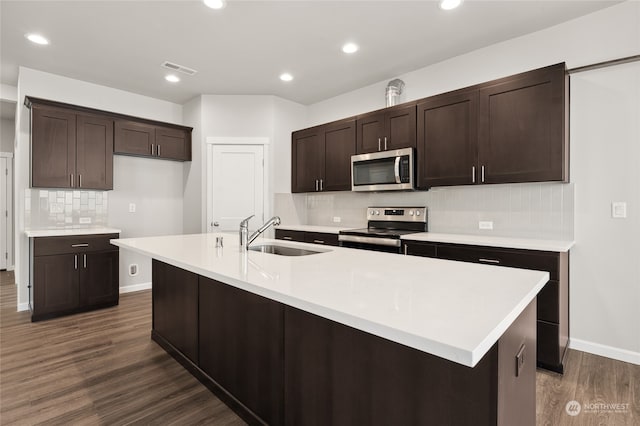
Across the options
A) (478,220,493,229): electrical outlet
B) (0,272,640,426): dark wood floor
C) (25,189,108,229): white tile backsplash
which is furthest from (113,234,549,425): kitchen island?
(25,189,108,229): white tile backsplash

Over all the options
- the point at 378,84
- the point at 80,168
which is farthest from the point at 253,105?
the point at 80,168

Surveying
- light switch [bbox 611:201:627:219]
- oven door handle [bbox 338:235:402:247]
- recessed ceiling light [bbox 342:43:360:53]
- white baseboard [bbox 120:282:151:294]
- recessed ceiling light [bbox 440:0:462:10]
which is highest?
recessed ceiling light [bbox 342:43:360:53]

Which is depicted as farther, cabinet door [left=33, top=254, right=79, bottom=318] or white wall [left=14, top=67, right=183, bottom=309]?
white wall [left=14, top=67, right=183, bottom=309]

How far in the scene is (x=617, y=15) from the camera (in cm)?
255

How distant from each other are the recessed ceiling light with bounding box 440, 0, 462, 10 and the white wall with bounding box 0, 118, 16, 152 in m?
6.71

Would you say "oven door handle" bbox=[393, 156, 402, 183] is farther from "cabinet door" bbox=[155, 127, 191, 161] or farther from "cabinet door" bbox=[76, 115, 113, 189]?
"cabinet door" bbox=[76, 115, 113, 189]

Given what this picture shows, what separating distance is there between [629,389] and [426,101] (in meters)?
2.71

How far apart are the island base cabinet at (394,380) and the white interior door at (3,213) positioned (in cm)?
662

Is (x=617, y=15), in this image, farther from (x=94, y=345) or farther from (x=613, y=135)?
(x=94, y=345)

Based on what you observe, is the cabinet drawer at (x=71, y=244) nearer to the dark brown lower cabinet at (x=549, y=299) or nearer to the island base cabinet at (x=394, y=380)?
the island base cabinet at (x=394, y=380)

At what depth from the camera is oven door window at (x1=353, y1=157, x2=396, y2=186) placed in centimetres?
359

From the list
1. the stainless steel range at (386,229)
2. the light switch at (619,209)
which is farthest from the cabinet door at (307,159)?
the light switch at (619,209)

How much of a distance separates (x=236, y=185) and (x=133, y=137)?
1.42 m

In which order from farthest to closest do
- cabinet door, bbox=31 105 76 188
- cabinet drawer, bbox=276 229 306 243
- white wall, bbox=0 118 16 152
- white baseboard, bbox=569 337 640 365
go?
white wall, bbox=0 118 16 152
cabinet drawer, bbox=276 229 306 243
cabinet door, bbox=31 105 76 188
white baseboard, bbox=569 337 640 365
